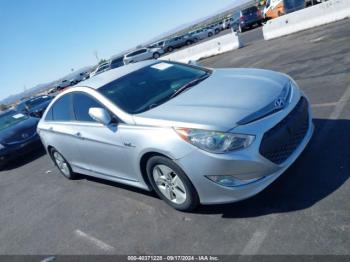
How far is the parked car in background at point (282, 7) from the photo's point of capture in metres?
24.0

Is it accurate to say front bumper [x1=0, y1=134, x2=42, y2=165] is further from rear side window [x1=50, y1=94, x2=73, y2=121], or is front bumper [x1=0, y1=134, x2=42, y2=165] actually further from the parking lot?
rear side window [x1=50, y1=94, x2=73, y2=121]

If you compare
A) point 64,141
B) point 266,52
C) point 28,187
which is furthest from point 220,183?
point 266,52

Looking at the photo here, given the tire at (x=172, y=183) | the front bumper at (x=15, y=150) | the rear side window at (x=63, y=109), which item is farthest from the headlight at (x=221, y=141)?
the front bumper at (x=15, y=150)

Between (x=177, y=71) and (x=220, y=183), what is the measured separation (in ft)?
7.54

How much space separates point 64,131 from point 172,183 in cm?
251

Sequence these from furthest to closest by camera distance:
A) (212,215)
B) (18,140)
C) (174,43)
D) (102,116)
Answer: (174,43) → (18,140) → (102,116) → (212,215)

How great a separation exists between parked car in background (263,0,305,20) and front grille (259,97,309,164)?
75.3 ft

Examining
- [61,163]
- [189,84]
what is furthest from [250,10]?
[189,84]

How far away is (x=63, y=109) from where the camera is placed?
18.4 feet

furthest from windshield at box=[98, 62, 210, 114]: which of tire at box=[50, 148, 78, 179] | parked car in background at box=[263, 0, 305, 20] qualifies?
parked car in background at box=[263, 0, 305, 20]

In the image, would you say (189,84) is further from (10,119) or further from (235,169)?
(10,119)

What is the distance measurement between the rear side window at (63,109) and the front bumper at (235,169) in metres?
2.69

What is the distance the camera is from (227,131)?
3264 mm

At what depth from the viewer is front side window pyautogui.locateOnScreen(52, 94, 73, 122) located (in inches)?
212
